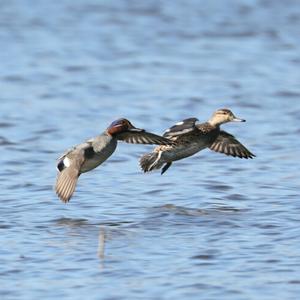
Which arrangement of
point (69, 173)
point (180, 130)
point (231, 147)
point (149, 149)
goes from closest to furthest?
point (69, 173), point (180, 130), point (231, 147), point (149, 149)

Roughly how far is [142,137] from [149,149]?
3.03m

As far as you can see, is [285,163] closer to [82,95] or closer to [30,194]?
[30,194]

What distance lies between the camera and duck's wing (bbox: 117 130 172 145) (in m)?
10.0

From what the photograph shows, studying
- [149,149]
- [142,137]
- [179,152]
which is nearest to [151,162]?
[179,152]

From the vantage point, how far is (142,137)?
10.1 meters

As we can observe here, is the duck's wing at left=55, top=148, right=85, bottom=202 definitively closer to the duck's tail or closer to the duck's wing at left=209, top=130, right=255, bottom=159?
the duck's tail

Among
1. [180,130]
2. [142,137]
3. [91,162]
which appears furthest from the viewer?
[180,130]

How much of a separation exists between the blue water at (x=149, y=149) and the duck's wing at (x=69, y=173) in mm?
250

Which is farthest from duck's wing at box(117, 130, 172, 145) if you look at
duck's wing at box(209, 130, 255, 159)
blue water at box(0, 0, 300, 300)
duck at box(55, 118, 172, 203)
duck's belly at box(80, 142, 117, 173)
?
duck's wing at box(209, 130, 255, 159)

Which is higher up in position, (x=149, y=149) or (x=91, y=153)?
(x=149, y=149)

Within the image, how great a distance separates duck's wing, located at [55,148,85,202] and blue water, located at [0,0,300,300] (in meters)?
0.25

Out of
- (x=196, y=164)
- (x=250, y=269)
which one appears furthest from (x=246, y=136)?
(x=250, y=269)

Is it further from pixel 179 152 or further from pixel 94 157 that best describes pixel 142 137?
pixel 179 152

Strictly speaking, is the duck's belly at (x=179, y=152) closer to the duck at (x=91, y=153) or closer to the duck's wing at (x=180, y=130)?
the duck's wing at (x=180, y=130)
